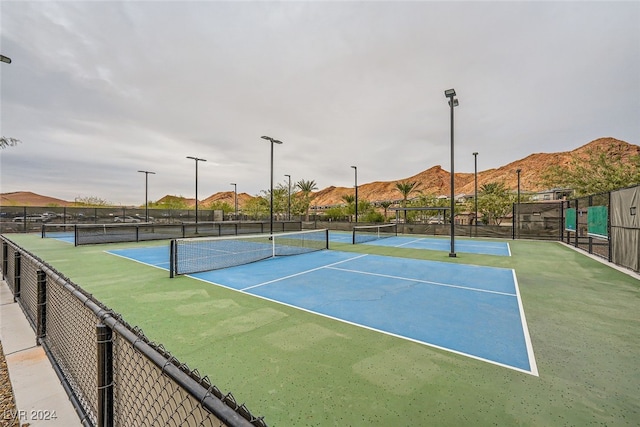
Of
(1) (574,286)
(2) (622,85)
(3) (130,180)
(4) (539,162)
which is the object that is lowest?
(1) (574,286)

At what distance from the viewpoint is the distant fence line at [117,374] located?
1031 millimetres

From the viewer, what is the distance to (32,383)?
3051 millimetres

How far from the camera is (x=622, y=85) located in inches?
956

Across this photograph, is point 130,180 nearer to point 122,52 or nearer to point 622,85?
point 122,52

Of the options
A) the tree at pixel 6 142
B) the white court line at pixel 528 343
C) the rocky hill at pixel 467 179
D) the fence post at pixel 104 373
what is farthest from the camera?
the rocky hill at pixel 467 179

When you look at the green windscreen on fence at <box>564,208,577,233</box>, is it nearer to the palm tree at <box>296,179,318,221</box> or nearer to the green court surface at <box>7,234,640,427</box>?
the green court surface at <box>7,234,640,427</box>

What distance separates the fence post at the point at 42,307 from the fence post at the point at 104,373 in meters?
2.88

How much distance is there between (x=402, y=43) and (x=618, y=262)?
49.8ft

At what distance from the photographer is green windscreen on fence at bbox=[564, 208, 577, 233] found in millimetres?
16508

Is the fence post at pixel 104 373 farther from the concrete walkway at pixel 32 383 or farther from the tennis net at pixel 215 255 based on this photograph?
the tennis net at pixel 215 255

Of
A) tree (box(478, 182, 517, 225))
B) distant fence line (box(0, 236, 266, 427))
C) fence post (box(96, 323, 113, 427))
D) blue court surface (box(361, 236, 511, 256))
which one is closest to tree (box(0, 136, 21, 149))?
distant fence line (box(0, 236, 266, 427))

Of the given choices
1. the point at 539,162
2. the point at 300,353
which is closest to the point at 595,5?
the point at 300,353

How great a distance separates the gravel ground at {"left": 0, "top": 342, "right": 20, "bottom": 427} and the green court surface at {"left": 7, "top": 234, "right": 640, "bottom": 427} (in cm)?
159

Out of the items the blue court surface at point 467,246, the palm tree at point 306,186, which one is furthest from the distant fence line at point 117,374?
the palm tree at point 306,186
